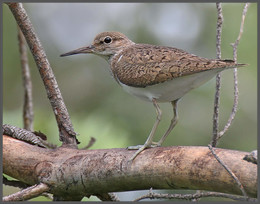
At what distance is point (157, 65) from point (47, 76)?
1.04 m

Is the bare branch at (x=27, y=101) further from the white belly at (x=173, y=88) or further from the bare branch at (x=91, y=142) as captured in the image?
the white belly at (x=173, y=88)

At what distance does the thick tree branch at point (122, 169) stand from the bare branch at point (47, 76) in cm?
23

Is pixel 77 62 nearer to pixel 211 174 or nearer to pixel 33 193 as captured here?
pixel 33 193

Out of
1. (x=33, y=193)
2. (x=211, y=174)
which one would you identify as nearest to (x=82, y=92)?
(x=33, y=193)

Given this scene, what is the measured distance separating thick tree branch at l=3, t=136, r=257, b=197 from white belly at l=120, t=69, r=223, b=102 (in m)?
0.63

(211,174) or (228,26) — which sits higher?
(228,26)

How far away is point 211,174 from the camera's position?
3141 mm

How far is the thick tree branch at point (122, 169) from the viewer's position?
311 centimetres

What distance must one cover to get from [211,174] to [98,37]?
2.69 meters

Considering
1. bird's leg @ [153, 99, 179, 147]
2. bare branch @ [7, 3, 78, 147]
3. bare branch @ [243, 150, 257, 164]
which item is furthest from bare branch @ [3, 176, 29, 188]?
bare branch @ [243, 150, 257, 164]

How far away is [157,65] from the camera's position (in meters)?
4.20

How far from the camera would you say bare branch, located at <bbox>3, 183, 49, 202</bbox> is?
3395 mm

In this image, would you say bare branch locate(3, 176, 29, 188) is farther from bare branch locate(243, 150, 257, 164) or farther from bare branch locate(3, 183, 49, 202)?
bare branch locate(243, 150, 257, 164)

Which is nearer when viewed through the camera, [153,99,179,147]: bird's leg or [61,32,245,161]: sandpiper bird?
[61,32,245,161]: sandpiper bird
